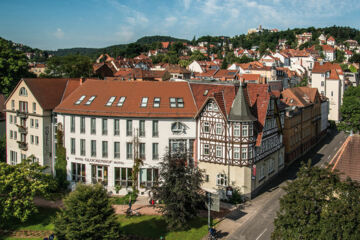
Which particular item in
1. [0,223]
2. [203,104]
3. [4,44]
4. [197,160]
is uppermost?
[4,44]

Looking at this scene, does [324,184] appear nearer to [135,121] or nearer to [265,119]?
[265,119]

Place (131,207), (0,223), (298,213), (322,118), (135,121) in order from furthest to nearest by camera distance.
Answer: (322,118)
(135,121)
(131,207)
(0,223)
(298,213)

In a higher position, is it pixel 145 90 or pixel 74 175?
pixel 145 90

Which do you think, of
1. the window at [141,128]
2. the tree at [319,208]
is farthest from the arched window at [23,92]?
the tree at [319,208]

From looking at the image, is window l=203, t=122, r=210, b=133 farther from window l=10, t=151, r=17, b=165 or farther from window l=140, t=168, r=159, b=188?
window l=10, t=151, r=17, b=165

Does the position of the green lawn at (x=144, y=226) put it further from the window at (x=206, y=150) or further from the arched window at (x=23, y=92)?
the arched window at (x=23, y=92)

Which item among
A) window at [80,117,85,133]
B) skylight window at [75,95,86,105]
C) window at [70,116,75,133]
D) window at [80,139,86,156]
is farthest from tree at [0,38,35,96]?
window at [80,139,86,156]

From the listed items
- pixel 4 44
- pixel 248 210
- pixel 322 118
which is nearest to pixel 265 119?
pixel 248 210

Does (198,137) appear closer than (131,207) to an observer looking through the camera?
No
